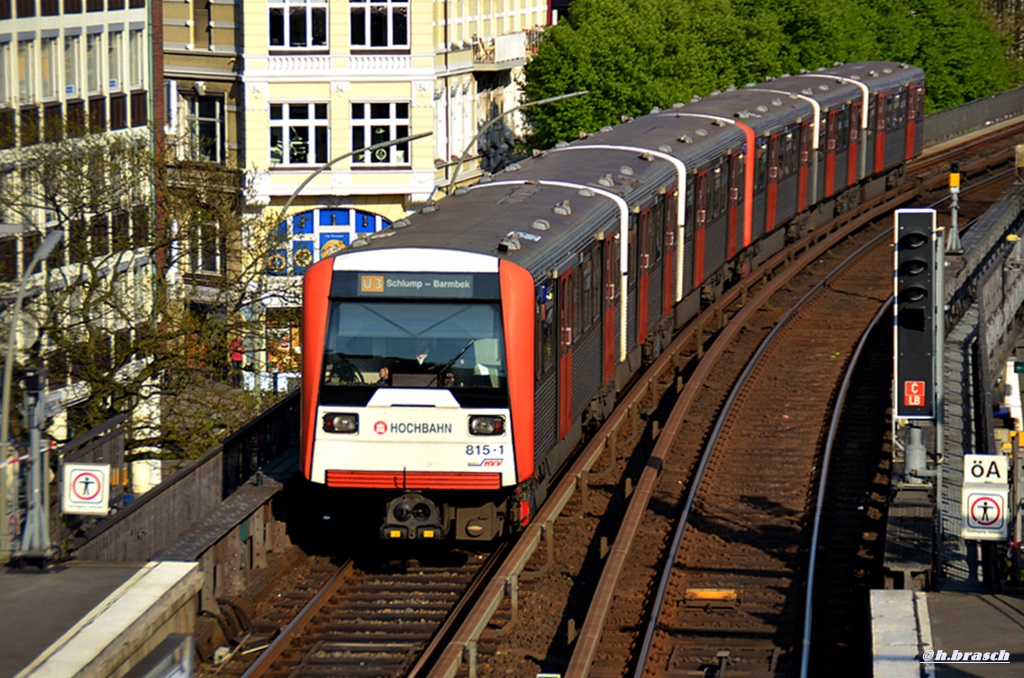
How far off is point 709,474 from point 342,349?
634 centimetres

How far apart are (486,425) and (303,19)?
3277 centimetres

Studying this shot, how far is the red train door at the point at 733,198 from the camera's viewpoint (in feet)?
103

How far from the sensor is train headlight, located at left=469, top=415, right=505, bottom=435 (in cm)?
1708

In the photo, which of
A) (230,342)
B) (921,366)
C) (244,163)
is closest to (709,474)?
(921,366)

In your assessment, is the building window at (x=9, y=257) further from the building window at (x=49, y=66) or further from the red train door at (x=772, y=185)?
the red train door at (x=772, y=185)

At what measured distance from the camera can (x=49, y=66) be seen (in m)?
39.6

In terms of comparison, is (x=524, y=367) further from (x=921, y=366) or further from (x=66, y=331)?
(x=66, y=331)

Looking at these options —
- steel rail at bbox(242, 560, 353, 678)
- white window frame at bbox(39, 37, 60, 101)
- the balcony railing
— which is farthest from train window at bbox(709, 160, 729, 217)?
the balcony railing

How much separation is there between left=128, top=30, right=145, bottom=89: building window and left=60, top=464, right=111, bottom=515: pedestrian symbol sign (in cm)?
2974

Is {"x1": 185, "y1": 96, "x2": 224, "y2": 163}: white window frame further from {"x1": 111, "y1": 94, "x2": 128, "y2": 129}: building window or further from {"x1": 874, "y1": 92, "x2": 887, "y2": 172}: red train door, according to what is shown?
{"x1": 874, "y1": 92, "x2": 887, "y2": 172}: red train door

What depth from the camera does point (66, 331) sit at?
28922 millimetres

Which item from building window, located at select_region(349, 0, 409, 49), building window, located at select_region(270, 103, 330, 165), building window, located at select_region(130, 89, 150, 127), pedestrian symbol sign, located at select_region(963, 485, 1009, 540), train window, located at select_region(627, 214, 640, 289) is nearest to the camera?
pedestrian symbol sign, located at select_region(963, 485, 1009, 540)

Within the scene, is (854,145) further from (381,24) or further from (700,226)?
(700,226)

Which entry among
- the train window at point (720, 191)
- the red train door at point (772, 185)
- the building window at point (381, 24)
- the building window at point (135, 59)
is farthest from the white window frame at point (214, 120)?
the train window at point (720, 191)
